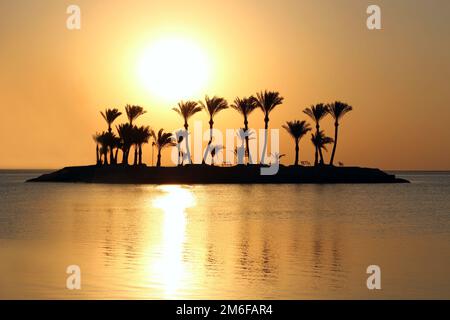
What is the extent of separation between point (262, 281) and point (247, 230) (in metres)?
16.7

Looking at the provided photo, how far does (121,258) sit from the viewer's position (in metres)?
25.5

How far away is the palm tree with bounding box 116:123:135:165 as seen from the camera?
376ft

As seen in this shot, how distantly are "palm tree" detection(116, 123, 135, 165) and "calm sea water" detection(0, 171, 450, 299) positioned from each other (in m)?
64.7

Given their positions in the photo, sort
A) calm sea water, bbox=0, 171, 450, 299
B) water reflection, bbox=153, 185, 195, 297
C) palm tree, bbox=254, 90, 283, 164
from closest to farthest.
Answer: calm sea water, bbox=0, 171, 450, 299 → water reflection, bbox=153, 185, 195, 297 → palm tree, bbox=254, 90, 283, 164

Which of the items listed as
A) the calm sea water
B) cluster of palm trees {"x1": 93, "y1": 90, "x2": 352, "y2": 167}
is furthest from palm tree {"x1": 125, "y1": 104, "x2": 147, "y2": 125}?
the calm sea water

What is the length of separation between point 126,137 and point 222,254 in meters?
89.0

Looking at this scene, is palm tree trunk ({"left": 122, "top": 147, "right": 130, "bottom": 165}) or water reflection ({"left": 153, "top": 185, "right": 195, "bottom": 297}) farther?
palm tree trunk ({"left": 122, "top": 147, "right": 130, "bottom": 165})

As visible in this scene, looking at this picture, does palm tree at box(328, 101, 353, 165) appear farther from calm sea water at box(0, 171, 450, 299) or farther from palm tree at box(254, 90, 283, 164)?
calm sea water at box(0, 171, 450, 299)

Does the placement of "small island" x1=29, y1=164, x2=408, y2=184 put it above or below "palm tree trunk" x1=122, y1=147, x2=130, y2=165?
below

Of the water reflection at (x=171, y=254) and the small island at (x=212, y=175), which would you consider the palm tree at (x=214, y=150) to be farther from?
the water reflection at (x=171, y=254)

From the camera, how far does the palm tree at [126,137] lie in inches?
4508

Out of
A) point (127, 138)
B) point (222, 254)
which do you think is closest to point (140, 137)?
point (127, 138)
